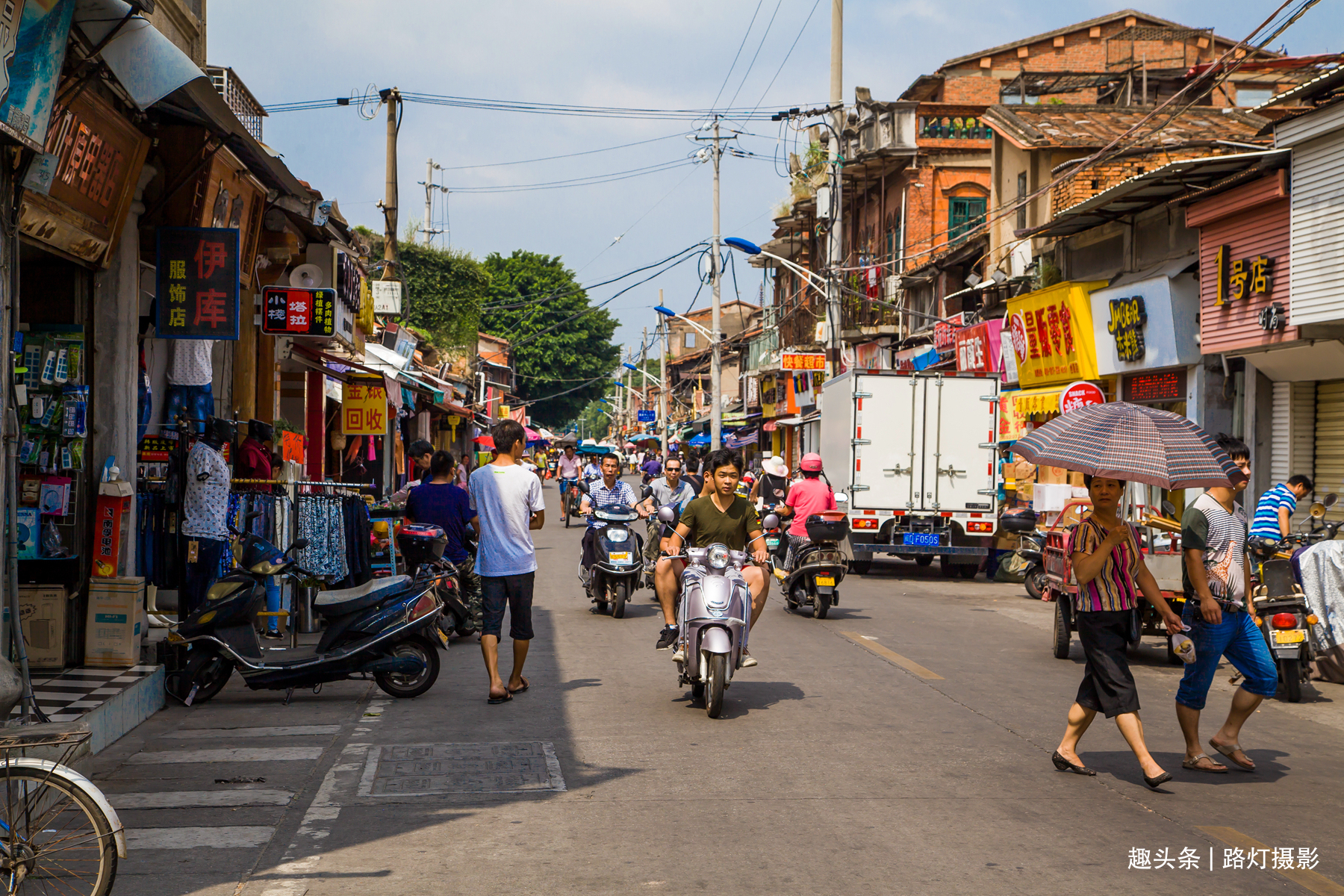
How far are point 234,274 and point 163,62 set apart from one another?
329 cm

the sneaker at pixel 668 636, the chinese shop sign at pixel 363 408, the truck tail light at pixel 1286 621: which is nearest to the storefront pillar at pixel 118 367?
the sneaker at pixel 668 636

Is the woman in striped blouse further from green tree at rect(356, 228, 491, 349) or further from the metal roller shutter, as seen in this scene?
green tree at rect(356, 228, 491, 349)

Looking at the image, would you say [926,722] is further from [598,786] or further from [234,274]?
[234,274]

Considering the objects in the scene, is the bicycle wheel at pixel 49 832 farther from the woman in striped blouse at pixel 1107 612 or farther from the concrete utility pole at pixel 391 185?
the concrete utility pole at pixel 391 185

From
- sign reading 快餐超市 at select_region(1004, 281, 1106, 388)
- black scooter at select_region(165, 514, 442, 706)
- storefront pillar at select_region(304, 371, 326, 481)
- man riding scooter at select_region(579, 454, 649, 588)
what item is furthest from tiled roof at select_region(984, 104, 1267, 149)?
black scooter at select_region(165, 514, 442, 706)

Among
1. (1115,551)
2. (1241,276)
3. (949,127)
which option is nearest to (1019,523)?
(1115,551)

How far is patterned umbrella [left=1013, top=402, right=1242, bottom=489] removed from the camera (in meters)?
6.72

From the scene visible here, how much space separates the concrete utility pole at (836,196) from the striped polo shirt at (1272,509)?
58.1 feet

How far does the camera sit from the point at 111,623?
905 centimetres

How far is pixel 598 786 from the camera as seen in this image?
6520mm

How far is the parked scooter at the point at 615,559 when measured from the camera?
14.1 meters

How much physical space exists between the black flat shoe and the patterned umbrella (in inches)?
61.8

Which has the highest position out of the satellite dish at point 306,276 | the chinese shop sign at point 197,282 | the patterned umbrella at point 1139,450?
the satellite dish at point 306,276

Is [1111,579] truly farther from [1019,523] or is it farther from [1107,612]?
[1019,523]
